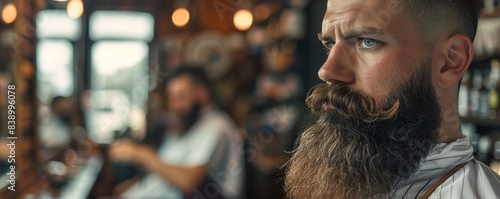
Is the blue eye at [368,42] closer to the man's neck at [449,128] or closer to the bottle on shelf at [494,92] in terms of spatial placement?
the man's neck at [449,128]

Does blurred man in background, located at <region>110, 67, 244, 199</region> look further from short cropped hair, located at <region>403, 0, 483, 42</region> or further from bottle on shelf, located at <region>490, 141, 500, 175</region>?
short cropped hair, located at <region>403, 0, 483, 42</region>

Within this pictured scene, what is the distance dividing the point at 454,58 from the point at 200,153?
1.06m

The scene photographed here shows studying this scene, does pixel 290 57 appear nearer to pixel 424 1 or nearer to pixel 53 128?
pixel 53 128

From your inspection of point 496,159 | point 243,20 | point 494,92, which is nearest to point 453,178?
point 496,159

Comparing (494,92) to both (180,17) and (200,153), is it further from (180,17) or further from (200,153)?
(180,17)

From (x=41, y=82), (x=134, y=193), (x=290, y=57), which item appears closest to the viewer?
(x=41, y=82)

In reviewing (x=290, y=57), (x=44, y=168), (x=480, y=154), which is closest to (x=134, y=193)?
(x=44, y=168)

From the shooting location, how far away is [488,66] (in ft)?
2.80

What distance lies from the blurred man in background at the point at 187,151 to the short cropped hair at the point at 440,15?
1.03m

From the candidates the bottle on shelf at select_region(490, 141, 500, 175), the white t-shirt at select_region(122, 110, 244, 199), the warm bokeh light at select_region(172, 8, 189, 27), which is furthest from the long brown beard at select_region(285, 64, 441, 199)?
the warm bokeh light at select_region(172, 8, 189, 27)

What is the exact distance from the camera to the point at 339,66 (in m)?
0.41

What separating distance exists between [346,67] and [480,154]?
49 centimetres

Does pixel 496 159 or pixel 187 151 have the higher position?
pixel 496 159

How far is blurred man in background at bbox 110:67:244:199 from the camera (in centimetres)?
131
